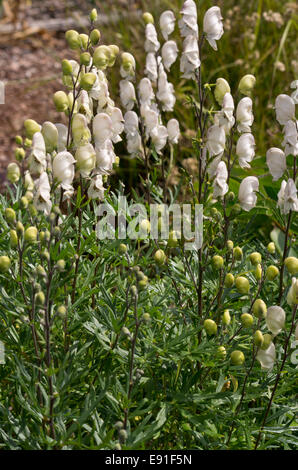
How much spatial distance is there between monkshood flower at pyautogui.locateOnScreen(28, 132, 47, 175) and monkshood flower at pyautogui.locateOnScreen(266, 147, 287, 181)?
0.69 m

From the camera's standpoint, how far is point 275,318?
188cm

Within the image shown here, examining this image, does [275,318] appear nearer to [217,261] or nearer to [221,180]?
[217,261]

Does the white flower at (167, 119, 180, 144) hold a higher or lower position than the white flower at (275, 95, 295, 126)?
lower

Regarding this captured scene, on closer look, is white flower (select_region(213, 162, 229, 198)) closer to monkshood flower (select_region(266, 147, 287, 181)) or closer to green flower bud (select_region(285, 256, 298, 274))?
monkshood flower (select_region(266, 147, 287, 181))

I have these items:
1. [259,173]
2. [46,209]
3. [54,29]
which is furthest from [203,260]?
[54,29]

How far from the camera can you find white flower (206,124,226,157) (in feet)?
6.79

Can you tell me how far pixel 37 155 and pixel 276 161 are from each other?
2.41ft

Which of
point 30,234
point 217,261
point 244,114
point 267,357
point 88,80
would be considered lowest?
point 267,357

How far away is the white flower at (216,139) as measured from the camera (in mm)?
2070

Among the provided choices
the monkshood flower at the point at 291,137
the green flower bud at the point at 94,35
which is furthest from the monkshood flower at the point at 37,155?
the monkshood flower at the point at 291,137

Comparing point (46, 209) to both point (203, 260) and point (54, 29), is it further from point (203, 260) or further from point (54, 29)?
point (54, 29)

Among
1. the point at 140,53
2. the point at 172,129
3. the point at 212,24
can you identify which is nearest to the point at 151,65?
the point at 172,129

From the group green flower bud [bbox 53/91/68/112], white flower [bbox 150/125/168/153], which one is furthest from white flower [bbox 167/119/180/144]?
green flower bud [bbox 53/91/68/112]

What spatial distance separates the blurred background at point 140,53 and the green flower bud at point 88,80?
5.73 feet
